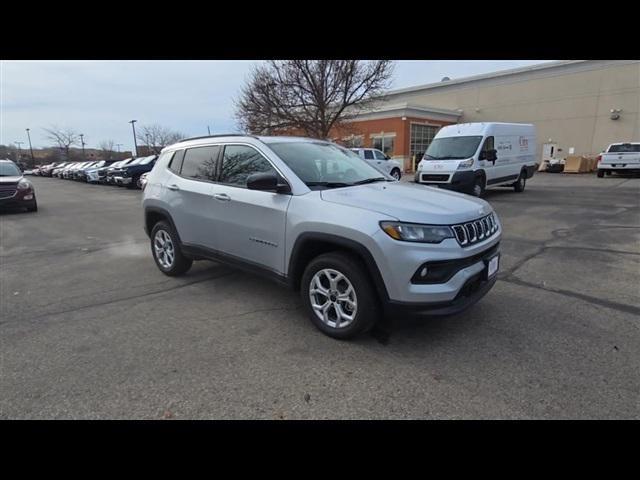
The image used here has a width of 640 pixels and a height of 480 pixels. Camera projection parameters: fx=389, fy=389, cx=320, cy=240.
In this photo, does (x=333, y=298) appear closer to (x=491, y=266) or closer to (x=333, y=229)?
(x=333, y=229)

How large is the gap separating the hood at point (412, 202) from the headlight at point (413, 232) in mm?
45

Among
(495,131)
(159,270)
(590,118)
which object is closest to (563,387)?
(159,270)

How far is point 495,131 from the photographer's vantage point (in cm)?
1244

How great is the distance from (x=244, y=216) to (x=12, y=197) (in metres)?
11.8

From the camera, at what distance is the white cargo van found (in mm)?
11291

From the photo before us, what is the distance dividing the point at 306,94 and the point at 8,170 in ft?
47.9

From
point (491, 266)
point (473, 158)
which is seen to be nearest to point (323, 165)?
point (491, 266)

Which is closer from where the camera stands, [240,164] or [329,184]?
[329,184]

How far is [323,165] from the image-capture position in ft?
13.6

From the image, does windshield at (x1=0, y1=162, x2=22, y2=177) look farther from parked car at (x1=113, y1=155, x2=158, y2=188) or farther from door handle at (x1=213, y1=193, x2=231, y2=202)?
door handle at (x1=213, y1=193, x2=231, y2=202)

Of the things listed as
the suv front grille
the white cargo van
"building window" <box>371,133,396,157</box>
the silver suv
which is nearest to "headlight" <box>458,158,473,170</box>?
the white cargo van

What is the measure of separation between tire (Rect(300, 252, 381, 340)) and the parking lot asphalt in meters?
0.16
